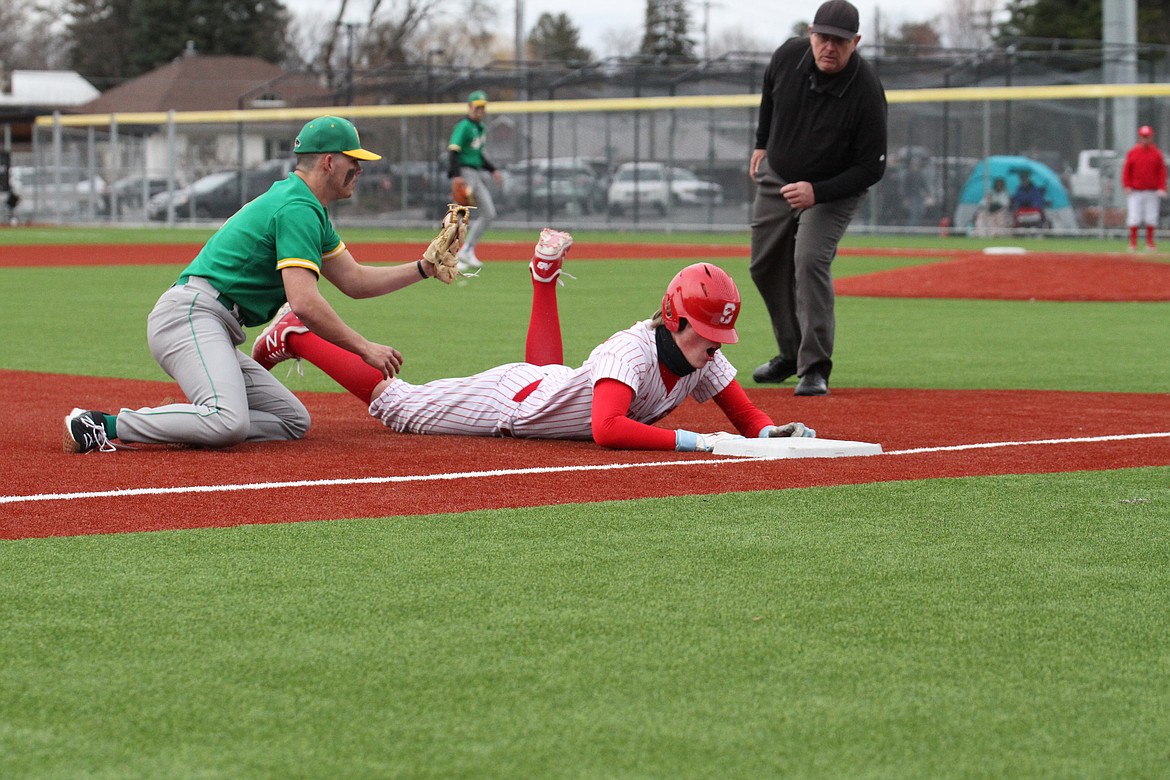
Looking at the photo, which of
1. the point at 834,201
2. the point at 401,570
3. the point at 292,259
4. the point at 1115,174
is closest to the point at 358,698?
Result: the point at 401,570

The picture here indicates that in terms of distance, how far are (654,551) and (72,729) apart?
190 centimetres

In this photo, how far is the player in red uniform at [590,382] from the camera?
19.8 ft

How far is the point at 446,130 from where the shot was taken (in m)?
37.2

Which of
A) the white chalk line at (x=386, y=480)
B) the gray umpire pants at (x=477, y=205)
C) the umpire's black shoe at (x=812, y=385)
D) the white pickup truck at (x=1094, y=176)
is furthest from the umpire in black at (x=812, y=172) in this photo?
the white pickup truck at (x=1094, y=176)

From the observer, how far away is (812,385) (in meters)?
8.49

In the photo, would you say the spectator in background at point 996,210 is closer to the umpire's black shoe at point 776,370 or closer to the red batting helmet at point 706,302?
the umpire's black shoe at point 776,370

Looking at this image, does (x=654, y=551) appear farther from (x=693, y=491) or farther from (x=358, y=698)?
(x=358, y=698)

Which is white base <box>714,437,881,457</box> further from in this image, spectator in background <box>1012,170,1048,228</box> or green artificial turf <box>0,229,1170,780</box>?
spectator in background <box>1012,170,1048,228</box>

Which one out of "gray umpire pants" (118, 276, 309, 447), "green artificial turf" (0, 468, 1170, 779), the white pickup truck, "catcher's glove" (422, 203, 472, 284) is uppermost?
the white pickup truck

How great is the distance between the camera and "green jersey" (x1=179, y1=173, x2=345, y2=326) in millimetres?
6215

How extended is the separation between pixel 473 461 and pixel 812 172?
3574 millimetres

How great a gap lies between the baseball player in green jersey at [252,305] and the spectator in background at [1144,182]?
63.9ft

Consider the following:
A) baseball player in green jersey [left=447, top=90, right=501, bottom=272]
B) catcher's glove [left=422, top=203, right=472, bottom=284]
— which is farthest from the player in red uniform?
baseball player in green jersey [left=447, top=90, right=501, bottom=272]

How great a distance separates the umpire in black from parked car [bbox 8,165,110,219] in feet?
110
